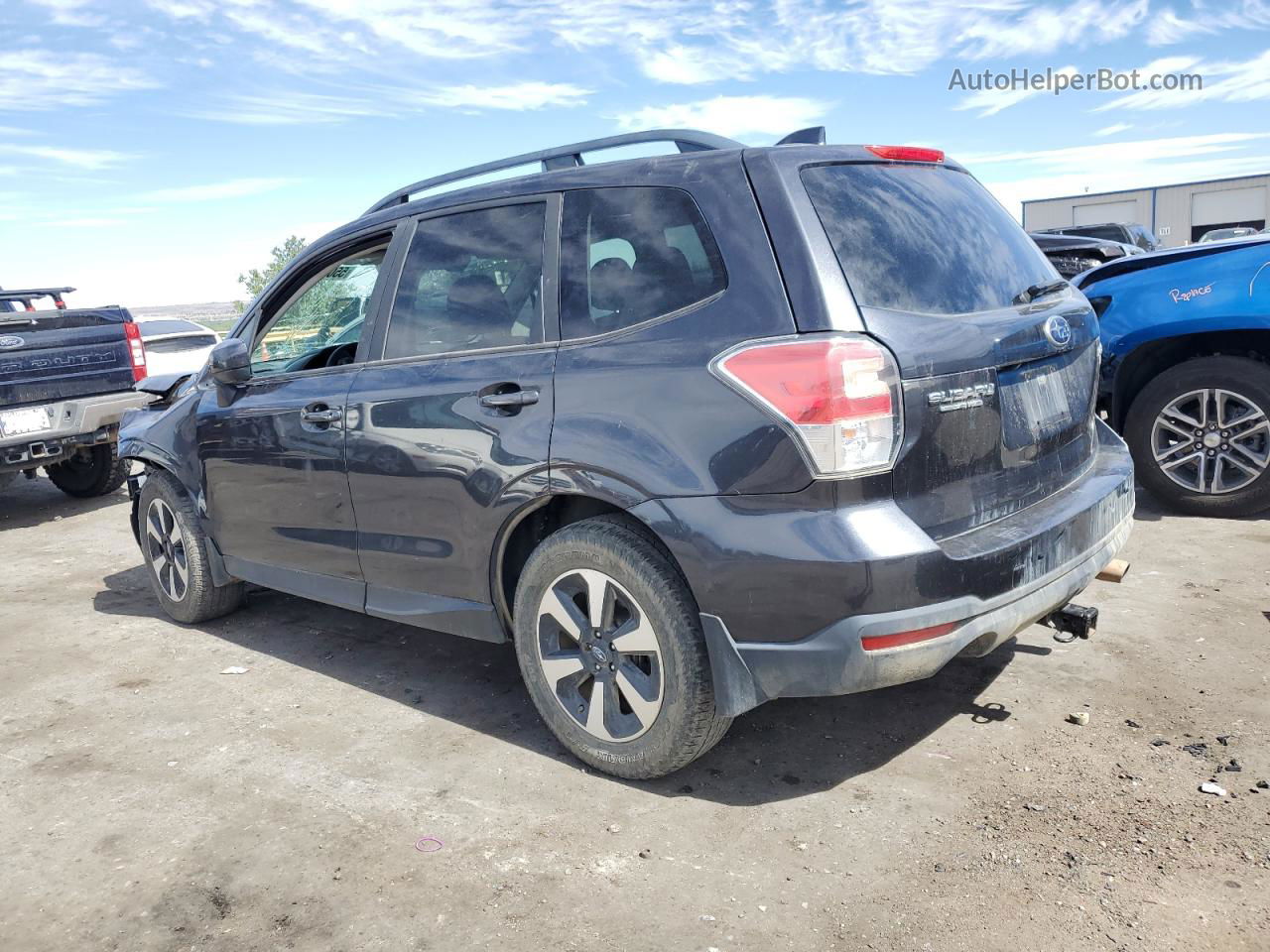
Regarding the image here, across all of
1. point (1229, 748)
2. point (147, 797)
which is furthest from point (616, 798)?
point (1229, 748)

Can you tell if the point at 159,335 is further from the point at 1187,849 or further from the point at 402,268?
the point at 1187,849

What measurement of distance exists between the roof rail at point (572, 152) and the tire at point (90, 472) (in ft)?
20.5

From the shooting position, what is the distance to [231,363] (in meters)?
4.34

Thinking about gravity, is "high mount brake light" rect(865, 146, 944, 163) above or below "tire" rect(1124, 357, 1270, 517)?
above

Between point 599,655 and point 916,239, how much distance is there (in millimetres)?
1560

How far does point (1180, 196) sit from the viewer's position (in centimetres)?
5275

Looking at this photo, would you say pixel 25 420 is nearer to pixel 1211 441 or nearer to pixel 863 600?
pixel 863 600

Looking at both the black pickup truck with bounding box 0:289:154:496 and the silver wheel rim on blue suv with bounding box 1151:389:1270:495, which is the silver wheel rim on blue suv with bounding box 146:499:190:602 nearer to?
the black pickup truck with bounding box 0:289:154:496

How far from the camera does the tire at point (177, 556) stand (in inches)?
195

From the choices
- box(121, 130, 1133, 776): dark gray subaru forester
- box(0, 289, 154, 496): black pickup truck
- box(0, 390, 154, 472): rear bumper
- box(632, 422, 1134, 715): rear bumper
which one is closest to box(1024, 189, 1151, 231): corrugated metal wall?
box(0, 289, 154, 496): black pickup truck

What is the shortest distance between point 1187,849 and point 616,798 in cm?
157

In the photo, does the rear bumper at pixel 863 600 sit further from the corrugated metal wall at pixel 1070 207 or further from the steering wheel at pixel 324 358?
the corrugated metal wall at pixel 1070 207

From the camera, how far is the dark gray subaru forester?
2.67 metres

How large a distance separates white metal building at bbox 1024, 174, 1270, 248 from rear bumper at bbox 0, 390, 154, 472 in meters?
50.7
